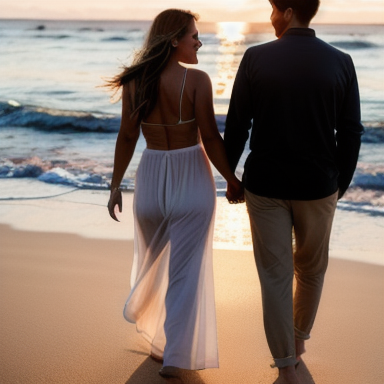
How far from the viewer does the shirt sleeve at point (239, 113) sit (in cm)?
282

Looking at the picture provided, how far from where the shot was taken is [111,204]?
3.40m

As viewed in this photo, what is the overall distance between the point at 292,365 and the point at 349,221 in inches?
141

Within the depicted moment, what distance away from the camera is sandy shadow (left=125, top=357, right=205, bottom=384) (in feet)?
10.3

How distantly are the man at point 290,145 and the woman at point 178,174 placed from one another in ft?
0.63

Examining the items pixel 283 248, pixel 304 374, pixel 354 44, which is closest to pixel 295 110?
pixel 283 248

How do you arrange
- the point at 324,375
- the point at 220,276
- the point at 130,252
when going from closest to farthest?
1. the point at 324,375
2. the point at 220,276
3. the point at 130,252

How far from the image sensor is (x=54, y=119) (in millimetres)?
15453

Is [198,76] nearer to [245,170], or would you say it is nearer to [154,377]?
[245,170]

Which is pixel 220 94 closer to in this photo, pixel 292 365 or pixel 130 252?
pixel 130 252

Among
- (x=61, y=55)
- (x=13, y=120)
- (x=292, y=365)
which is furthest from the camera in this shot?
(x=61, y=55)

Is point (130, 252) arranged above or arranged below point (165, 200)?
below

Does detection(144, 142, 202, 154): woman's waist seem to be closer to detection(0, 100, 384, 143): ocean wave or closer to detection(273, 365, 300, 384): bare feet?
detection(273, 365, 300, 384): bare feet

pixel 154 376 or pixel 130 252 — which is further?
pixel 130 252

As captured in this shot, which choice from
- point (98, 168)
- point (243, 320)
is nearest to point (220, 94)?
point (98, 168)
